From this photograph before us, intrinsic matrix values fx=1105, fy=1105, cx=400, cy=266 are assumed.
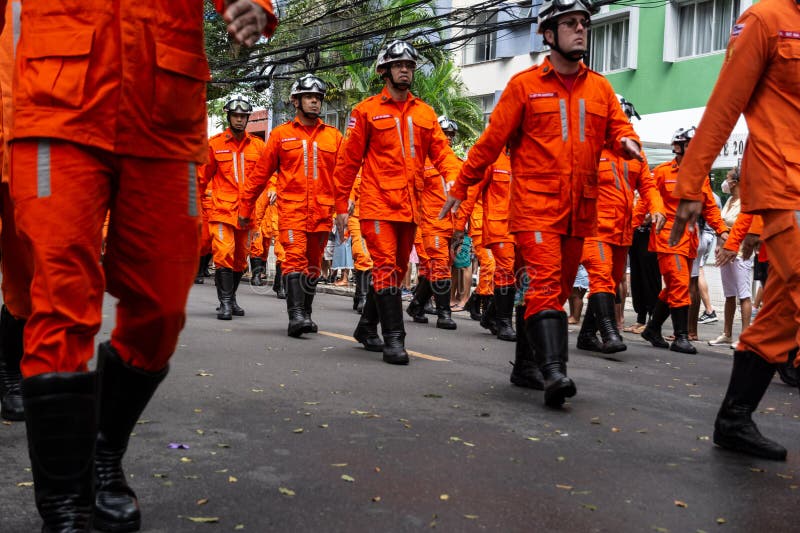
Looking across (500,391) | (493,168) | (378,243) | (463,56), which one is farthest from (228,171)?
(463,56)

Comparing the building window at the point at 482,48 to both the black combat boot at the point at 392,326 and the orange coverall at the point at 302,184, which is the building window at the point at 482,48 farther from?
the black combat boot at the point at 392,326

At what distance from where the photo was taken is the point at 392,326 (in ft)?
27.8

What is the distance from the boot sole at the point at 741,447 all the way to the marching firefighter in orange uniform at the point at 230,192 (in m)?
8.05

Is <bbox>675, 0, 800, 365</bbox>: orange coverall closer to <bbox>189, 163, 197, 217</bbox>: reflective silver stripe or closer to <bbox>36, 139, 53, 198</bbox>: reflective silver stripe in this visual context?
<bbox>189, 163, 197, 217</bbox>: reflective silver stripe

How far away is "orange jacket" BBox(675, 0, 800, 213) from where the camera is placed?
4.58 m

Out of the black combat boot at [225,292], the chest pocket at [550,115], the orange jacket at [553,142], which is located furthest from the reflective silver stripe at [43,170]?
the black combat boot at [225,292]

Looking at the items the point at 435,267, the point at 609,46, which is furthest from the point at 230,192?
the point at 609,46

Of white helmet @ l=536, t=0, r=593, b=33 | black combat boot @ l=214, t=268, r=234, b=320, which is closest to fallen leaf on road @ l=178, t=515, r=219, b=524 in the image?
white helmet @ l=536, t=0, r=593, b=33

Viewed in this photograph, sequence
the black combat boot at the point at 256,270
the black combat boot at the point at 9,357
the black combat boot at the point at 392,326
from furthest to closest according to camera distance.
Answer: the black combat boot at the point at 256,270 < the black combat boot at the point at 392,326 < the black combat boot at the point at 9,357

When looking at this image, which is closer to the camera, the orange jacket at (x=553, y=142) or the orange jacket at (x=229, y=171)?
the orange jacket at (x=553, y=142)

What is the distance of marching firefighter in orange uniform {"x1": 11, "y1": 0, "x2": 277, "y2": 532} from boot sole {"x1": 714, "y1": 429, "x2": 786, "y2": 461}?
9.19ft

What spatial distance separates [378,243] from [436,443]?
4.02m

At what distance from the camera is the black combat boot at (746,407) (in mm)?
4969

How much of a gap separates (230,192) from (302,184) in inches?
82.1
